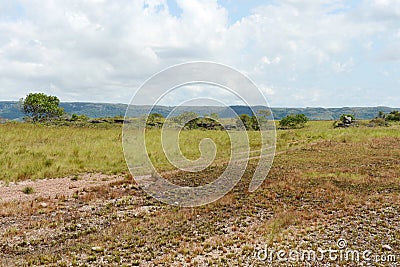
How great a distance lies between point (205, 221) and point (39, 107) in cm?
6246

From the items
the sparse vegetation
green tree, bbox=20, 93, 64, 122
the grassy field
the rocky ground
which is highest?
green tree, bbox=20, 93, 64, 122

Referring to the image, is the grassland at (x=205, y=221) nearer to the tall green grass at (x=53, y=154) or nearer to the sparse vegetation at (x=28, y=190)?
the tall green grass at (x=53, y=154)

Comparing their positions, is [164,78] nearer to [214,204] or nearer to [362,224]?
[214,204]

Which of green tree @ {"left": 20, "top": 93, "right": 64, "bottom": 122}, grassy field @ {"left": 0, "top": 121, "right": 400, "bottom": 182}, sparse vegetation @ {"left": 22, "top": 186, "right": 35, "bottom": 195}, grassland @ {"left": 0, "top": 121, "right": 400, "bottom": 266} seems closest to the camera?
grassland @ {"left": 0, "top": 121, "right": 400, "bottom": 266}

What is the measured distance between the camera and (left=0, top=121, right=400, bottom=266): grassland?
604 cm

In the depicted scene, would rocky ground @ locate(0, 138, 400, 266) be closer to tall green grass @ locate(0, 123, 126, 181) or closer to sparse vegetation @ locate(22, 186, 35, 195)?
sparse vegetation @ locate(22, 186, 35, 195)

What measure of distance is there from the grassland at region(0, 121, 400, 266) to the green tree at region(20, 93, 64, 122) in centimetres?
5347

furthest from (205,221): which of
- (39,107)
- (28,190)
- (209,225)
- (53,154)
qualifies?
(39,107)

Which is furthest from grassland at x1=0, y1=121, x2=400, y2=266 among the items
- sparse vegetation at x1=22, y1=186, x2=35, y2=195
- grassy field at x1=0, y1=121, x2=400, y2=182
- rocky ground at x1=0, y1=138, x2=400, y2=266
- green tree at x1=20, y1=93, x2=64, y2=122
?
green tree at x1=20, y1=93, x2=64, y2=122

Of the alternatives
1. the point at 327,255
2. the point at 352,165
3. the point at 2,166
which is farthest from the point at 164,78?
the point at 352,165

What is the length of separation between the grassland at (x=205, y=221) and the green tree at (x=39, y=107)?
5347cm

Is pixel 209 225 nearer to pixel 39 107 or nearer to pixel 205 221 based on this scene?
pixel 205 221

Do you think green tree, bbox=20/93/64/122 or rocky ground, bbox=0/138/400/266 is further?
green tree, bbox=20/93/64/122

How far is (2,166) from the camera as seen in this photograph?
12883 millimetres
